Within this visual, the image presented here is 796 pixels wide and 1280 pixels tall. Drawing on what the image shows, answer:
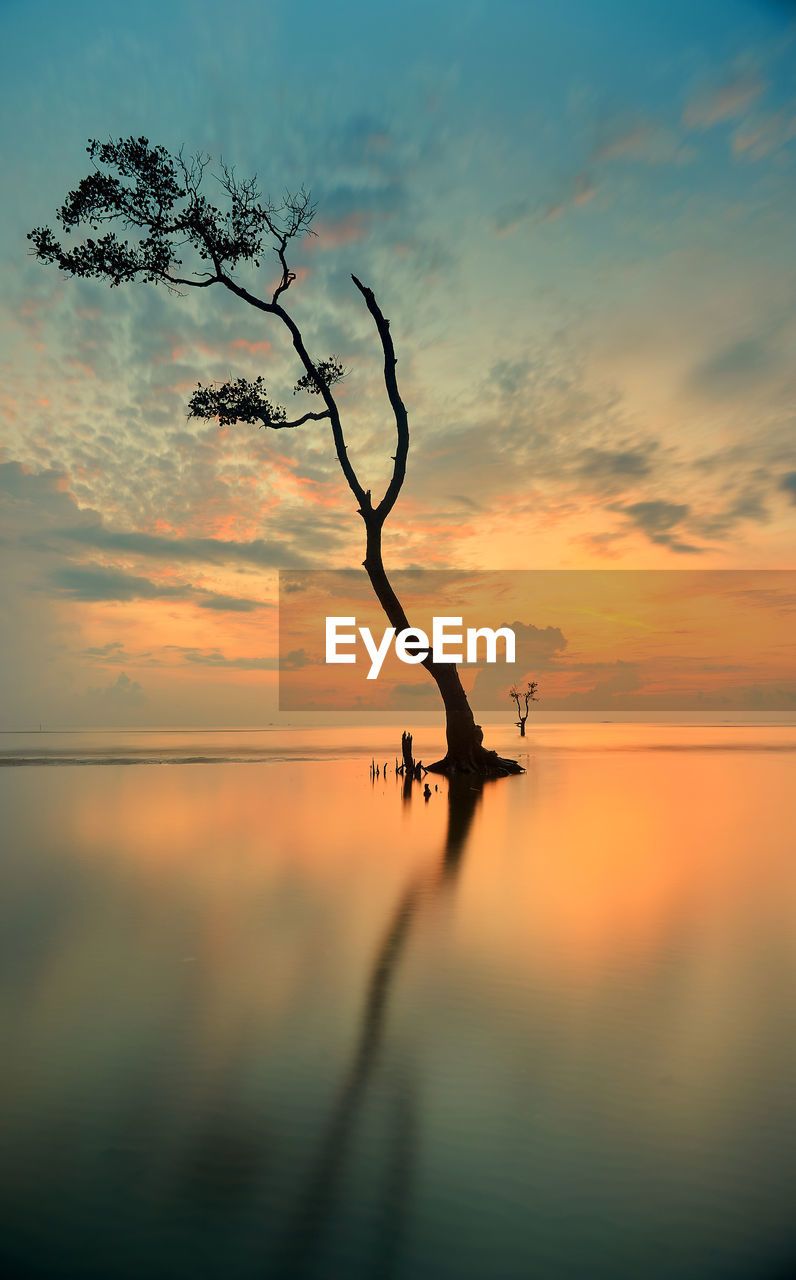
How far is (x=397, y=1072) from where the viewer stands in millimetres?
5375

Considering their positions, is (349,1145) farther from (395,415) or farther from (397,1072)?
(395,415)

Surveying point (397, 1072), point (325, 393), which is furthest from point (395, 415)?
point (397, 1072)

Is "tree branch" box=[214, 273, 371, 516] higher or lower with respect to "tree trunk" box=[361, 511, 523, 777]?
higher

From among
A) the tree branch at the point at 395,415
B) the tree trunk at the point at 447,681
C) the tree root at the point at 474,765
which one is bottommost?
the tree root at the point at 474,765

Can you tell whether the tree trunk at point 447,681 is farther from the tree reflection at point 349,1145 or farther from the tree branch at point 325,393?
the tree reflection at point 349,1145

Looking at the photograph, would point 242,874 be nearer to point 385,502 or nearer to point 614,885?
point 614,885

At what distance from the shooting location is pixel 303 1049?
574cm

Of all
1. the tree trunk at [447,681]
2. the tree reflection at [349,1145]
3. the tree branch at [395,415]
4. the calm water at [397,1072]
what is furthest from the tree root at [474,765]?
the tree reflection at [349,1145]

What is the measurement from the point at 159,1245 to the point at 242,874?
9.95 m

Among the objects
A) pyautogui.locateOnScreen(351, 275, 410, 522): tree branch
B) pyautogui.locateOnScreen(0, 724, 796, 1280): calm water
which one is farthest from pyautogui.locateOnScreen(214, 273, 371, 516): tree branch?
pyautogui.locateOnScreen(0, 724, 796, 1280): calm water

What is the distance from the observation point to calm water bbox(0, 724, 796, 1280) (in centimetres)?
359

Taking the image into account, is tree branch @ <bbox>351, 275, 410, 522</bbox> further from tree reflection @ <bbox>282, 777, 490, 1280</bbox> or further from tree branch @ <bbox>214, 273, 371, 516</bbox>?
tree reflection @ <bbox>282, 777, 490, 1280</bbox>

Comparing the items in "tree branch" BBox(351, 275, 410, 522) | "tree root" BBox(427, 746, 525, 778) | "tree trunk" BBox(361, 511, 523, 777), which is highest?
"tree branch" BBox(351, 275, 410, 522)

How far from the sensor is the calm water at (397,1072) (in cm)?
359
